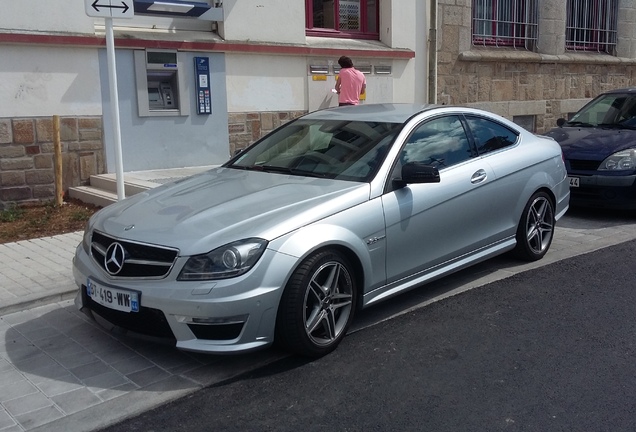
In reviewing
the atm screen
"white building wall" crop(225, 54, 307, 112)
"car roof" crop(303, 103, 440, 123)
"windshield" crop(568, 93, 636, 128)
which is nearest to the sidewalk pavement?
"car roof" crop(303, 103, 440, 123)

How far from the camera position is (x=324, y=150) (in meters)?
5.63

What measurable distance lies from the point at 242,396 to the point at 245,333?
362 millimetres

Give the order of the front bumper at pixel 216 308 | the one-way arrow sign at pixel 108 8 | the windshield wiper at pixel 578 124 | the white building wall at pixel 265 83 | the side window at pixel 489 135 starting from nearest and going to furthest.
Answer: the front bumper at pixel 216 308 < the side window at pixel 489 135 < the one-way arrow sign at pixel 108 8 < the windshield wiper at pixel 578 124 < the white building wall at pixel 265 83

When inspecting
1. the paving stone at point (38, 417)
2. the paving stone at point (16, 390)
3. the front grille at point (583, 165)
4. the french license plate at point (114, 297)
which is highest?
the front grille at point (583, 165)

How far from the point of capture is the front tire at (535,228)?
6461mm

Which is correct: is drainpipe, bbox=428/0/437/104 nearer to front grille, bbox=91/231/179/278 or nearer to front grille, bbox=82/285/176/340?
front grille, bbox=91/231/179/278

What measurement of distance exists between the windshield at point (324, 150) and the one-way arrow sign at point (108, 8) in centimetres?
211

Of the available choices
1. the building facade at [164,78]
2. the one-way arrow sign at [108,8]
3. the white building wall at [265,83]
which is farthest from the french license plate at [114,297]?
the white building wall at [265,83]

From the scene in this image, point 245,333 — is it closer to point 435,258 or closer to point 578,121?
point 435,258

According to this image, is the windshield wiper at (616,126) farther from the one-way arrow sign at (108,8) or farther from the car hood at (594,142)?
the one-way arrow sign at (108,8)

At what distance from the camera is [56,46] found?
925 cm

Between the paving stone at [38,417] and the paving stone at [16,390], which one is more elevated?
the paving stone at [16,390]

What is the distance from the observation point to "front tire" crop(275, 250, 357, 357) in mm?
4289

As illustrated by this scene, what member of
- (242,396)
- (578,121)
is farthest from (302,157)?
(578,121)
